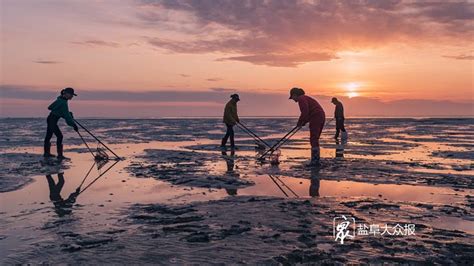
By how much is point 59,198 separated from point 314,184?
5.84 meters

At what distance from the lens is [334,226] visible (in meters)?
6.13

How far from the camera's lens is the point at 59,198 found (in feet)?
27.8

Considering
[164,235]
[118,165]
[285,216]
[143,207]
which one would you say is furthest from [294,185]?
[118,165]

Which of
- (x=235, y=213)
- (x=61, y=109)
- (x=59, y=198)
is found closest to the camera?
(x=235, y=213)

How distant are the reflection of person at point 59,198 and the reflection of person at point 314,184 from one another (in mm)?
4935

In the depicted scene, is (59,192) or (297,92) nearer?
(59,192)

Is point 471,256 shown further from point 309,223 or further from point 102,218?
point 102,218

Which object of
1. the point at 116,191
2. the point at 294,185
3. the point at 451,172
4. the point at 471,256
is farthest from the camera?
the point at 451,172

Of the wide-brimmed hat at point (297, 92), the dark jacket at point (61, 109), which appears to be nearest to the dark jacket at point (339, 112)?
the wide-brimmed hat at point (297, 92)

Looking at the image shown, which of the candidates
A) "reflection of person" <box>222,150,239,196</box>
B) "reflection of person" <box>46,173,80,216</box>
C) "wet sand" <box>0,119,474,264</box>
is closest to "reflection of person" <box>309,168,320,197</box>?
"wet sand" <box>0,119,474,264</box>

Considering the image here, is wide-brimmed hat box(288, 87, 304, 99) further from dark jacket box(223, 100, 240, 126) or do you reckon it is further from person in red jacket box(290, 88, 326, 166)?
dark jacket box(223, 100, 240, 126)

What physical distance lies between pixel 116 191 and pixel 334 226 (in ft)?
17.0

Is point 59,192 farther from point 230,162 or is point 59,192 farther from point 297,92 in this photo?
point 297,92

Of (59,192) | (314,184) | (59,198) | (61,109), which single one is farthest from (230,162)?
(59,198)
